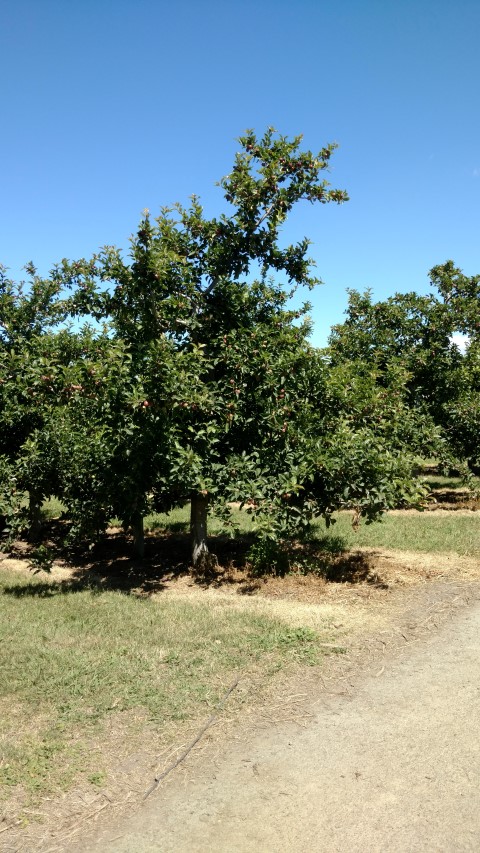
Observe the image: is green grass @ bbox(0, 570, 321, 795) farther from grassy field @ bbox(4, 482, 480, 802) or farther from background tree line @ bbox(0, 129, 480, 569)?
background tree line @ bbox(0, 129, 480, 569)

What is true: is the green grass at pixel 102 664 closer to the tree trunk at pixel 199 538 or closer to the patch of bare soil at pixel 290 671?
the patch of bare soil at pixel 290 671

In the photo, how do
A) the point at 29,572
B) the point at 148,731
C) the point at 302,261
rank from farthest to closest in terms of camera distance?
the point at 29,572 → the point at 302,261 → the point at 148,731

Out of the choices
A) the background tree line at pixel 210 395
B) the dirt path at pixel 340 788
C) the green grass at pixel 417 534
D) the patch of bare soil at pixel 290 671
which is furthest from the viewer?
the green grass at pixel 417 534

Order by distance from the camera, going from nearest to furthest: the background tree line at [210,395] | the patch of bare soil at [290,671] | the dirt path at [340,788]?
the dirt path at [340,788]
the patch of bare soil at [290,671]
the background tree line at [210,395]

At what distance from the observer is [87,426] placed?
1009 centimetres

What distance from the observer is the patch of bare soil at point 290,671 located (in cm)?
342

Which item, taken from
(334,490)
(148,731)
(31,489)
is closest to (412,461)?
(334,490)

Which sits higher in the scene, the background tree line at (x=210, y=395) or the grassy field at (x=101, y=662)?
the background tree line at (x=210, y=395)

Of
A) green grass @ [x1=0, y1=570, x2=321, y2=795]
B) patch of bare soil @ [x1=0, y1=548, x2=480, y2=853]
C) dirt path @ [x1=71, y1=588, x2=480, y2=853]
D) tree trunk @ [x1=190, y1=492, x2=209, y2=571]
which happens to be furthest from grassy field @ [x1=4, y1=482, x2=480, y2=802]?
tree trunk @ [x1=190, y1=492, x2=209, y2=571]

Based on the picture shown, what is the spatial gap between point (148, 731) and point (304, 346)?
561 cm

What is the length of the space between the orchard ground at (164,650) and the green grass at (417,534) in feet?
0.28

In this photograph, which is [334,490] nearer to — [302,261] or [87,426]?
[302,261]

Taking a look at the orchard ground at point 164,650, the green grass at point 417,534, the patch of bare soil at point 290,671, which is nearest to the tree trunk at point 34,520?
the patch of bare soil at point 290,671

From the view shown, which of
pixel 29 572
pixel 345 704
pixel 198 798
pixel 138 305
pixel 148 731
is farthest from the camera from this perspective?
pixel 29 572
